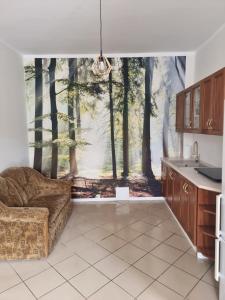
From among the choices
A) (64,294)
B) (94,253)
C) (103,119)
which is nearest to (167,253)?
(94,253)

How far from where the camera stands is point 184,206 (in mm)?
2902

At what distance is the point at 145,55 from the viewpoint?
4141 millimetres

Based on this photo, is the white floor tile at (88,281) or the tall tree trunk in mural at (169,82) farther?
the tall tree trunk in mural at (169,82)

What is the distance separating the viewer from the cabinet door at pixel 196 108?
3.07 meters

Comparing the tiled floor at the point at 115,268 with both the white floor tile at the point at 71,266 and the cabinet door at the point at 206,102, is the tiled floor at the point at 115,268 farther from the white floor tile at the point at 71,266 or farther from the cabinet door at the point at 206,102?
the cabinet door at the point at 206,102

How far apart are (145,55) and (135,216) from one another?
287cm

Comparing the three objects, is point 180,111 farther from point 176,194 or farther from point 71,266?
point 71,266

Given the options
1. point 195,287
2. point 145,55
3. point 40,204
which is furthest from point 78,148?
point 195,287

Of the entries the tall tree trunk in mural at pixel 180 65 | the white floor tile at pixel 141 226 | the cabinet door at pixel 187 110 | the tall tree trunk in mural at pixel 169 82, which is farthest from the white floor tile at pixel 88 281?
the tall tree trunk in mural at pixel 180 65

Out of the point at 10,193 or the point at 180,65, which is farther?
the point at 180,65

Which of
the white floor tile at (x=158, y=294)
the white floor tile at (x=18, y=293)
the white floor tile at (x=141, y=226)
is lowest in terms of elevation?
the white floor tile at (x=18, y=293)

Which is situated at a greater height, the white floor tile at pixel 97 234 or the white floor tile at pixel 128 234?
the white floor tile at pixel 128 234

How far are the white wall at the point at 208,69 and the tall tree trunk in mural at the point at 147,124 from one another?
689mm

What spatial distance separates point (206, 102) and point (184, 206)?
1.35 metres
